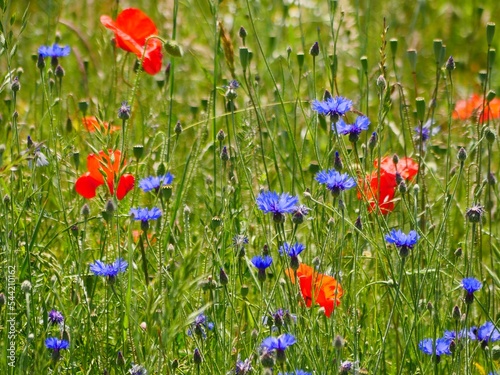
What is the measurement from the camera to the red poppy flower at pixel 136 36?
243cm

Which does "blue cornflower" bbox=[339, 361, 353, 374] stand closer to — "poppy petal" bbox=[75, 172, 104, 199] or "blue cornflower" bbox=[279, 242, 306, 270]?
"blue cornflower" bbox=[279, 242, 306, 270]

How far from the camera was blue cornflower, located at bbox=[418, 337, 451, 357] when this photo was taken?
1809 mm

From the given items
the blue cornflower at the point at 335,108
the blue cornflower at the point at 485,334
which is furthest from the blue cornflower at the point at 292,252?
the blue cornflower at the point at 485,334

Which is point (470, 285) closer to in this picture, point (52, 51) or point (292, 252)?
point (292, 252)

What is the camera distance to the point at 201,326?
1816mm

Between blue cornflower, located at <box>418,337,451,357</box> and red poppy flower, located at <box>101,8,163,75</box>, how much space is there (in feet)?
3.21

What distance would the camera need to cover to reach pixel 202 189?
2.72m

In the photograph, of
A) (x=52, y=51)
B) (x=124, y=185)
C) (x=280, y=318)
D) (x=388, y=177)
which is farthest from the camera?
(x=52, y=51)

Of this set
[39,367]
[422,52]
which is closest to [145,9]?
[422,52]

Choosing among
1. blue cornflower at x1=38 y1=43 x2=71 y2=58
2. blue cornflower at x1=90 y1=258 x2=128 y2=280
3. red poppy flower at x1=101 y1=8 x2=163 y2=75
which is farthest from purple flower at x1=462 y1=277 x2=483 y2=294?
blue cornflower at x1=38 y1=43 x2=71 y2=58

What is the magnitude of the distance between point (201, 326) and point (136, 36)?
98 centimetres

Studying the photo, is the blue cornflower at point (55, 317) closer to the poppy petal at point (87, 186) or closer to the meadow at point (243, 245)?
the meadow at point (243, 245)

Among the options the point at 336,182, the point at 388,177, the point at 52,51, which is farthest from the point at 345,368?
the point at 52,51

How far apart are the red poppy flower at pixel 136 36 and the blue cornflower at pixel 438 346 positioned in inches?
38.6
